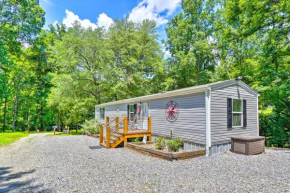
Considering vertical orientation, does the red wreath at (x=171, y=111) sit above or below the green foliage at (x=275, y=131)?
above

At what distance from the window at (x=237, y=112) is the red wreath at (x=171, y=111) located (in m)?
2.56

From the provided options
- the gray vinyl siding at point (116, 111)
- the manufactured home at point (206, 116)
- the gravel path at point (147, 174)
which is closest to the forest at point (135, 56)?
the gray vinyl siding at point (116, 111)

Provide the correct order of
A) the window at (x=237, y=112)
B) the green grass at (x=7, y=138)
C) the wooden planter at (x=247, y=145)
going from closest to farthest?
the wooden planter at (x=247, y=145)
the window at (x=237, y=112)
the green grass at (x=7, y=138)

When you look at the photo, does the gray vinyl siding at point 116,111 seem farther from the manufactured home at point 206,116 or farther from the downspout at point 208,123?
the downspout at point 208,123

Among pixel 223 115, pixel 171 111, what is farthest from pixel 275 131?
pixel 171 111

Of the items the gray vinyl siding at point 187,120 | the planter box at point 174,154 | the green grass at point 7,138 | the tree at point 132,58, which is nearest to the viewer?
the planter box at point 174,154

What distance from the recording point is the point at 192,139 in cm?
740

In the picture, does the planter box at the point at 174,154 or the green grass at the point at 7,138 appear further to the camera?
the green grass at the point at 7,138

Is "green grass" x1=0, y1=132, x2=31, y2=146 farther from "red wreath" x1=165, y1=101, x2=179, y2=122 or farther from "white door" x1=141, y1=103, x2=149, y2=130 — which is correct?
"red wreath" x1=165, y1=101, x2=179, y2=122

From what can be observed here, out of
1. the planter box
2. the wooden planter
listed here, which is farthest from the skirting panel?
the planter box

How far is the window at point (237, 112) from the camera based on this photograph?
7.81 metres

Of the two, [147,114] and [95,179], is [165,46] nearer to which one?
[147,114]

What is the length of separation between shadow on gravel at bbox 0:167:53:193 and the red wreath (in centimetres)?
588

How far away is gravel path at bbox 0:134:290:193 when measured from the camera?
4.07 m
